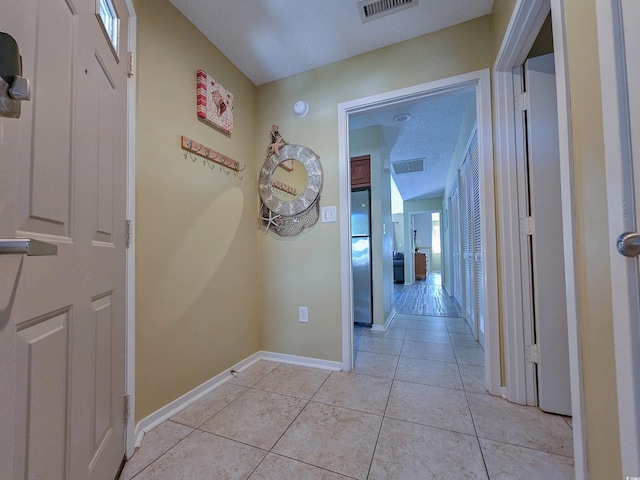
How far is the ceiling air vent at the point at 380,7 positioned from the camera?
1.61 m

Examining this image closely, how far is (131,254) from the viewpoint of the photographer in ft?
4.18

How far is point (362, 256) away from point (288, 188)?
145cm

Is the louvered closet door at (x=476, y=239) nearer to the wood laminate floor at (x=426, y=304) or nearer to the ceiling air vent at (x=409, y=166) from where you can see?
the wood laminate floor at (x=426, y=304)

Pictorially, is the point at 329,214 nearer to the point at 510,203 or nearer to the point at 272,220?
the point at 272,220

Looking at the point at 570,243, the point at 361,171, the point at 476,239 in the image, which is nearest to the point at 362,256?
the point at 361,171

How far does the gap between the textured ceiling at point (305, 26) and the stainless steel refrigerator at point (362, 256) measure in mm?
1634

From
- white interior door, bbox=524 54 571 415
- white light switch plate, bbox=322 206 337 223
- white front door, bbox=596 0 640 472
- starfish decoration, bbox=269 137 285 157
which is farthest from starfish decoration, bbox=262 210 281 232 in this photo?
white front door, bbox=596 0 640 472

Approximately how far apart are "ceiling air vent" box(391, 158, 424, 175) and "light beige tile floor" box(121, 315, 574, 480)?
3.61 m

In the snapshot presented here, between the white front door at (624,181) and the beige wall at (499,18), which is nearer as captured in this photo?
the white front door at (624,181)

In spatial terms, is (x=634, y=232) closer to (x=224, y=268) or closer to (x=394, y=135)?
(x=224, y=268)

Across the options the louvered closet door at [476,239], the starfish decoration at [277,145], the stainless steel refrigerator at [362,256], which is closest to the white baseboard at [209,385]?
the stainless steel refrigerator at [362,256]

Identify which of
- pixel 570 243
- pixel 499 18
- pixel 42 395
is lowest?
pixel 42 395

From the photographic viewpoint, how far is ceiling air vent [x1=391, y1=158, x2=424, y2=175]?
466 cm

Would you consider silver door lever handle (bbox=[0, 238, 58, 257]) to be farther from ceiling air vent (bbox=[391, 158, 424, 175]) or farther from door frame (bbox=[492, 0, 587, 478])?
ceiling air vent (bbox=[391, 158, 424, 175])
